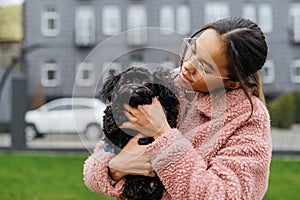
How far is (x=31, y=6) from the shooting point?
73.7 feet

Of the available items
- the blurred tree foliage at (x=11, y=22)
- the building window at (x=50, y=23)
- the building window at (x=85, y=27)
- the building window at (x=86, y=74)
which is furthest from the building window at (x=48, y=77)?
the building window at (x=86, y=74)

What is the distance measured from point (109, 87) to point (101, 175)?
0.18m

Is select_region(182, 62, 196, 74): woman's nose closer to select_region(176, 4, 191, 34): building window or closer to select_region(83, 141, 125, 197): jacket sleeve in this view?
select_region(83, 141, 125, 197): jacket sleeve

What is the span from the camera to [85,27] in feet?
68.7

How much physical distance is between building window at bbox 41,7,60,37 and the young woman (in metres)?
20.3

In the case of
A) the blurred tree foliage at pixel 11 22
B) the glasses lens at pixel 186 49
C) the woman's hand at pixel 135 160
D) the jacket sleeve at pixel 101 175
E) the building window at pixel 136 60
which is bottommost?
the blurred tree foliage at pixel 11 22

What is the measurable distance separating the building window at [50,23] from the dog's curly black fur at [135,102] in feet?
66.6

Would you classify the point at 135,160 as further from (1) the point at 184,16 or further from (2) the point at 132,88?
(1) the point at 184,16

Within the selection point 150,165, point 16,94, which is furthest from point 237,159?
point 16,94

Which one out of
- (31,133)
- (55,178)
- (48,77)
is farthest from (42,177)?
(48,77)

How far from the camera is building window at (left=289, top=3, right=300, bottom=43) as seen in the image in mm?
21625

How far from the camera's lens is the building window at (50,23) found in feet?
70.2

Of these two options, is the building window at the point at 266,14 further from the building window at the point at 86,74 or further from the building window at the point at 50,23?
the building window at the point at 86,74

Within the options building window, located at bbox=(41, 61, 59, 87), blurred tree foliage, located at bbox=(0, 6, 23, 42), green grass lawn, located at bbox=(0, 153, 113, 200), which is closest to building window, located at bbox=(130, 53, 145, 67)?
green grass lawn, located at bbox=(0, 153, 113, 200)
